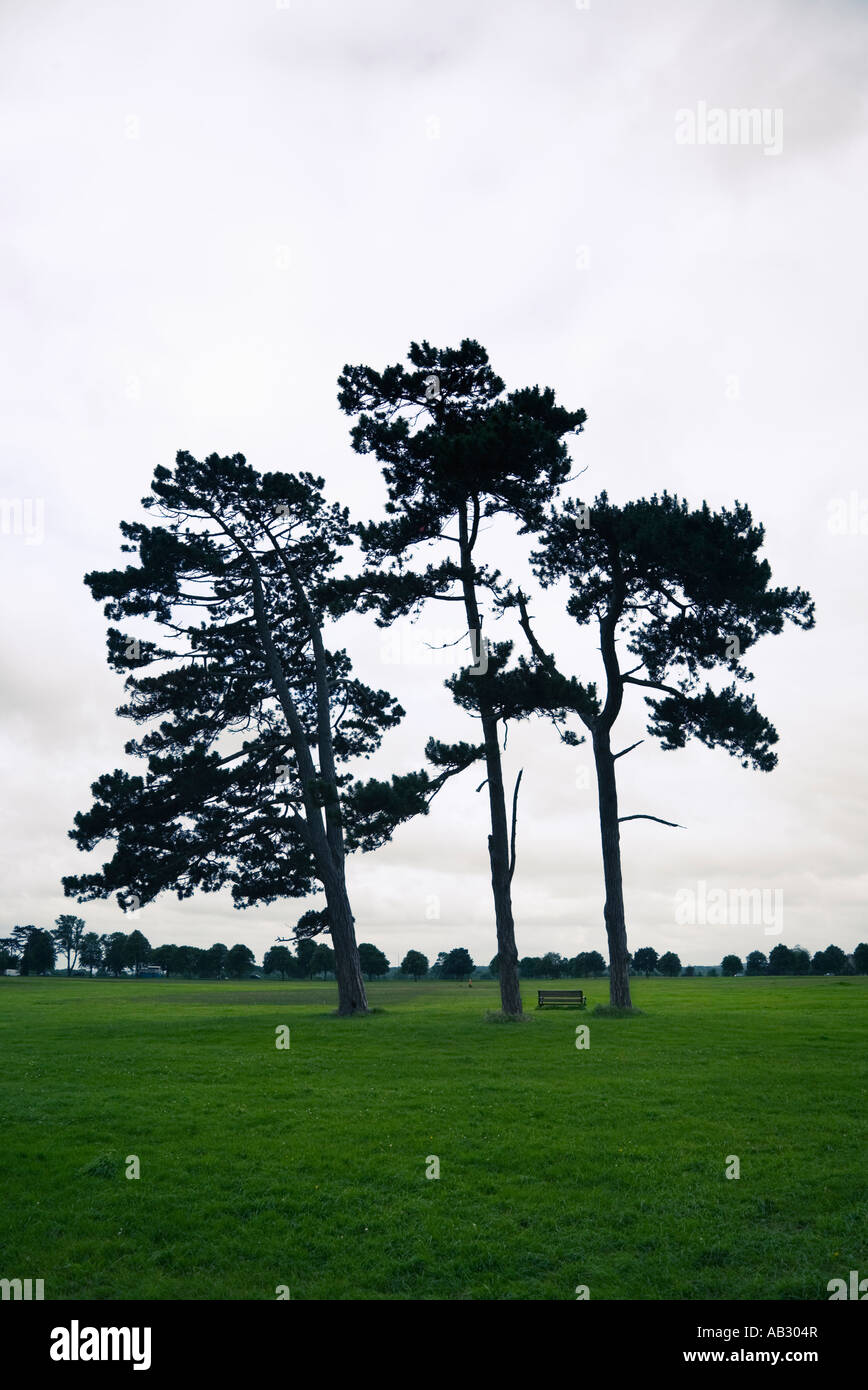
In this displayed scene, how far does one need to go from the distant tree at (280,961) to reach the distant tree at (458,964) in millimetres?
20790

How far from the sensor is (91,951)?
573 feet

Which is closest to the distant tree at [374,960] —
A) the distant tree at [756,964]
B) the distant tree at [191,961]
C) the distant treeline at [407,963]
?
the distant treeline at [407,963]

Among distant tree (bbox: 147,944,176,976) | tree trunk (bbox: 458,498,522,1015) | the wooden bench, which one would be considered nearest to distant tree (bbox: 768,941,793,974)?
distant tree (bbox: 147,944,176,976)

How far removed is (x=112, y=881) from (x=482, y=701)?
15.6 m

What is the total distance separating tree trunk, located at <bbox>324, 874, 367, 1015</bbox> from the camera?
3528 centimetres

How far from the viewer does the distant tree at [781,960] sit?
411 ft

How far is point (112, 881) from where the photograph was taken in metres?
34.3

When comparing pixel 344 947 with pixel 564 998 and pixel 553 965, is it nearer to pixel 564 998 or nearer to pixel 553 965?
pixel 564 998

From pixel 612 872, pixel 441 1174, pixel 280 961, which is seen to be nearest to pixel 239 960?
pixel 280 961

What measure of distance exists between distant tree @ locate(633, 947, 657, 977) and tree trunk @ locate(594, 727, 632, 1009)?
343 ft

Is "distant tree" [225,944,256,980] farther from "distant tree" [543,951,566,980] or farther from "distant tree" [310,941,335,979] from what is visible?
"distant tree" [543,951,566,980]

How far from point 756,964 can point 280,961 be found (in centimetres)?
7056
